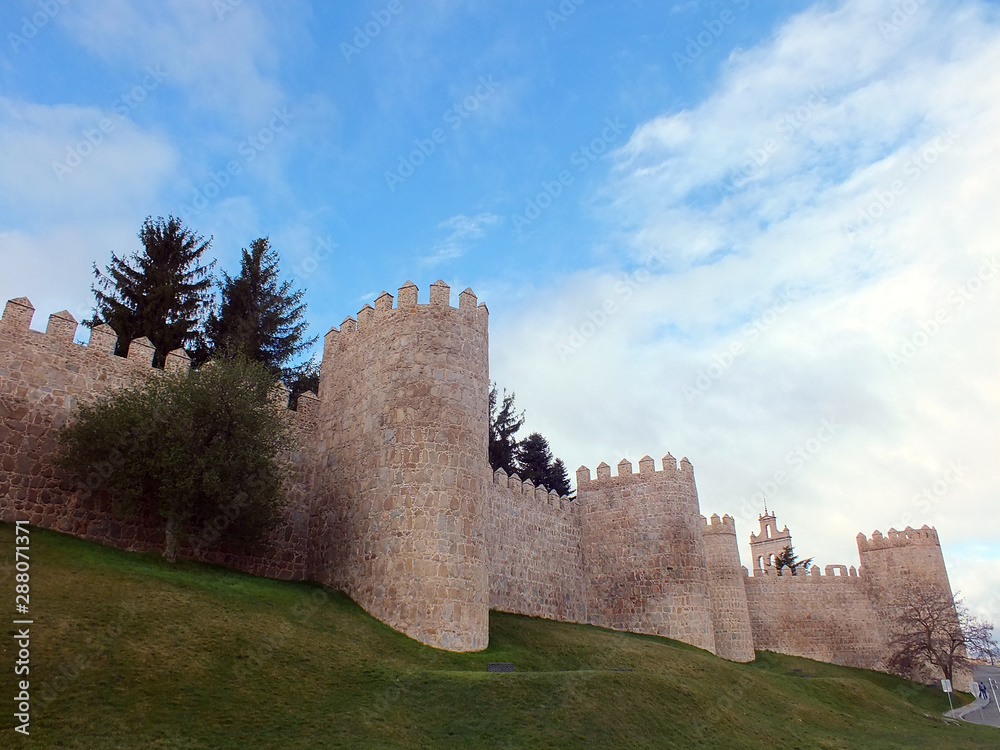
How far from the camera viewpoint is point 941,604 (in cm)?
3244

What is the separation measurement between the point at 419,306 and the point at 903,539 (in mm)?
29416

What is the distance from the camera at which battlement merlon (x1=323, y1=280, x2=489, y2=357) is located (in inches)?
766

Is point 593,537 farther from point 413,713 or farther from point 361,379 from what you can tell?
point 413,713

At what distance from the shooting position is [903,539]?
35344mm

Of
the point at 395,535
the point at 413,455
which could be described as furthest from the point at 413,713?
the point at 413,455

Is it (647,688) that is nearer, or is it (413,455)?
(647,688)

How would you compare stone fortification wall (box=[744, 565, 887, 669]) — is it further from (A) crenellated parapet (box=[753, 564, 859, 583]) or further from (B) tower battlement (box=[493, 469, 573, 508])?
(B) tower battlement (box=[493, 469, 573, 508])

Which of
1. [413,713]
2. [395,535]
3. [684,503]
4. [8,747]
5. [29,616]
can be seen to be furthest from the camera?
[684,503]

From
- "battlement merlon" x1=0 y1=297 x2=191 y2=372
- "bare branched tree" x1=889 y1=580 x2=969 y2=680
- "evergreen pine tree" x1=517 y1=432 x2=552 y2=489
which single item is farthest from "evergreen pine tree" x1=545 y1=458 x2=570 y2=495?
"battlement merlon" x1=0 y1=297 x2=191 y2=372

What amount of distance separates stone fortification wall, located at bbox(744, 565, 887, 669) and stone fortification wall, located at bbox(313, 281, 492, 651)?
22.0m

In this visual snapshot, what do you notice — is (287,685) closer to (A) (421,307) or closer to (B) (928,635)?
(A) (421,307)

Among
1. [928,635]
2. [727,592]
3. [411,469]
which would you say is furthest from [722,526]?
[411,469]

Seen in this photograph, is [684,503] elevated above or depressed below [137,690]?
above

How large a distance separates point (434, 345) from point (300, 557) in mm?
6989
